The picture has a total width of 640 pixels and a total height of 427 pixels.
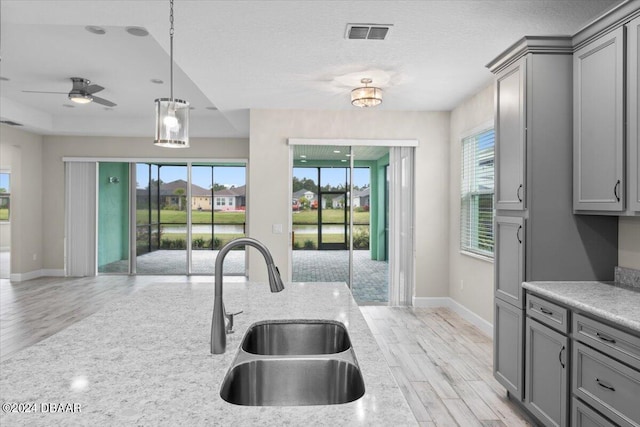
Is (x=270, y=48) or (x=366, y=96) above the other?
(x=270, y=48)

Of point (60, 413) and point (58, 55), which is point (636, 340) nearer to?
point (60, 413)

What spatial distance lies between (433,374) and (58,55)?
15.6 ft

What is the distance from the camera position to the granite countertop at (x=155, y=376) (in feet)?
3.01

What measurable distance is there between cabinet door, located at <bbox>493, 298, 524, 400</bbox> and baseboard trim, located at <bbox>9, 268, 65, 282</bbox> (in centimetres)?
774

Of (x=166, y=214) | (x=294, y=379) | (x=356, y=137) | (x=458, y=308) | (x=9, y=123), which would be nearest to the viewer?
(x=294, y=379)

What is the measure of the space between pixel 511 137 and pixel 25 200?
7942 millimetres

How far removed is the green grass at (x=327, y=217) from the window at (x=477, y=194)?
1.34 m

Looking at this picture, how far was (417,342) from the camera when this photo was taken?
4066mm

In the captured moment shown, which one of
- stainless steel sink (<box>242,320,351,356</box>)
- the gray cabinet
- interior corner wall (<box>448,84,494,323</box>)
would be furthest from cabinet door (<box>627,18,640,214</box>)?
interior corner wall (<box>448,84,494,323</box>)

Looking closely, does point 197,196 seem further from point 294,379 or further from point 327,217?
point 294,379

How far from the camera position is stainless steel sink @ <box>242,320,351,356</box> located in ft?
5.52

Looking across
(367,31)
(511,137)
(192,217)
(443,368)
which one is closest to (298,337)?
(511,137)

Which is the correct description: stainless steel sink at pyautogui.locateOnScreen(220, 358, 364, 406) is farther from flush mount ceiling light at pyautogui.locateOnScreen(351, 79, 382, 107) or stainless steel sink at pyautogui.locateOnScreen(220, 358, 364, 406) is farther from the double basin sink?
flush mount ceiling light at pyautogui.locateOnScreen(351, 79, 382, 107)

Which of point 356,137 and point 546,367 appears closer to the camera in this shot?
point 546,367
